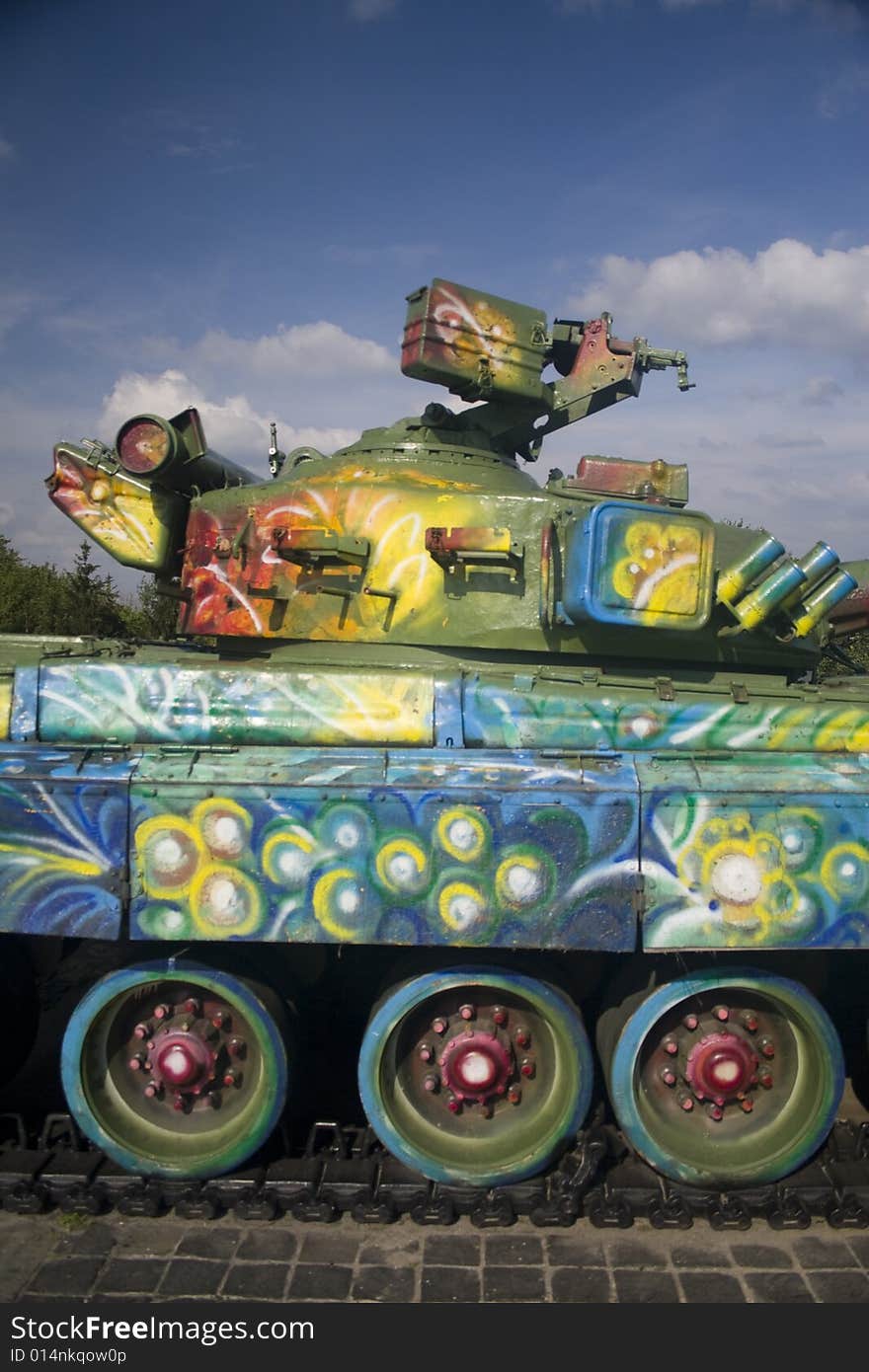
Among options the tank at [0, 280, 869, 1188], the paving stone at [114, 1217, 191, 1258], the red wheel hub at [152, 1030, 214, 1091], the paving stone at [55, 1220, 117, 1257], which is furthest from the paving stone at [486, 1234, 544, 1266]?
the paving stone at [55, 1220, 117, 1257]

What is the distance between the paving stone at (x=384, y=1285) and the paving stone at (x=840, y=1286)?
1.91 meters

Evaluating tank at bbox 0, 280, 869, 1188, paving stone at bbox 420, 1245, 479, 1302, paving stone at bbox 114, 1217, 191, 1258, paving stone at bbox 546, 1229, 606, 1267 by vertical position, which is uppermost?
tank at bbox 0, 280, 869, 1188

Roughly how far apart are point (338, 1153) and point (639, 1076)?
68.0 inches

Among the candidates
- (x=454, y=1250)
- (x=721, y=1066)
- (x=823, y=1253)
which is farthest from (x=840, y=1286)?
(x=454, y=1250)

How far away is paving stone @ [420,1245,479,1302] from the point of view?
464cm

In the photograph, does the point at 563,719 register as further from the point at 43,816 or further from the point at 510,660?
the point at 43,816

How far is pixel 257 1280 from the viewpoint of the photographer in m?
4.75

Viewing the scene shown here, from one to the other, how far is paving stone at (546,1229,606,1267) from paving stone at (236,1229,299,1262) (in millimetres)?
1283

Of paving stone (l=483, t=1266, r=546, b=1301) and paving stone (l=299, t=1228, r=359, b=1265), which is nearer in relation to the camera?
paving stone (l=483, t=1266, r=546, b=1301)

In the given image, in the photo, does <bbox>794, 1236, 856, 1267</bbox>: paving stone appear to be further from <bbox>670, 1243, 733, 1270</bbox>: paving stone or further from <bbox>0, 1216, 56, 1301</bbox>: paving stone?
<bbox>0, 1216, 56, 1301</bbox>: paving stone

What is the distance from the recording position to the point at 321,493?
657 cm

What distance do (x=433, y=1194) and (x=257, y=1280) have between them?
3.30 feet

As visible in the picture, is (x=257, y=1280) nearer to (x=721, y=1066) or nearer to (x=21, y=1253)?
(x=21, y=1253)

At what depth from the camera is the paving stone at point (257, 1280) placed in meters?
4.65
